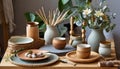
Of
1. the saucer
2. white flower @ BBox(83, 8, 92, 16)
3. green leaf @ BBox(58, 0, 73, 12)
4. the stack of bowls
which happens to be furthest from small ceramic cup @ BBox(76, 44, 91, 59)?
green leaf @ BBox(58, 0, 73, 12)

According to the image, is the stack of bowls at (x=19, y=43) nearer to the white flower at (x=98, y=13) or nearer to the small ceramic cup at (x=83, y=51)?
the small ceramic cup at (x=83, y=51)

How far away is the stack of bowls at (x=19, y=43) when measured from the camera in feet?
6.18

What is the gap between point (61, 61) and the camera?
5.78 feet

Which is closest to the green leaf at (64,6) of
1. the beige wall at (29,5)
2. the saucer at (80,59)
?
the beige wall at (29,5)

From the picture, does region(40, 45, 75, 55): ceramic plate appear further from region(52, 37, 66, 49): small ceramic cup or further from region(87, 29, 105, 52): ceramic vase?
region(87, 29, 105, 52): ceramic vase

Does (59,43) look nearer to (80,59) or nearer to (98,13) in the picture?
(80,59)

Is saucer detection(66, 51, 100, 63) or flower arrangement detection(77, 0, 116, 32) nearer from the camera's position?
saucer detection(66, 51, 100, 63)

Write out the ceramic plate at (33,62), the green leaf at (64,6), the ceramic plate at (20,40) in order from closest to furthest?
1. the ceramic plate at (33,62)
2. the ceramic plate at (20,40)
3. the green leaf at (64,6)

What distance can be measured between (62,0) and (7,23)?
662mm

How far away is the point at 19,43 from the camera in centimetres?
191

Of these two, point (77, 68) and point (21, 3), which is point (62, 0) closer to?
point (21, 3)

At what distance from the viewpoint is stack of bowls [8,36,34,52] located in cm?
188

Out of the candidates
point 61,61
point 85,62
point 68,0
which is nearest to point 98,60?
point 85,62

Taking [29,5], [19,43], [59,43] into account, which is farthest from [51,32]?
[29,5]
